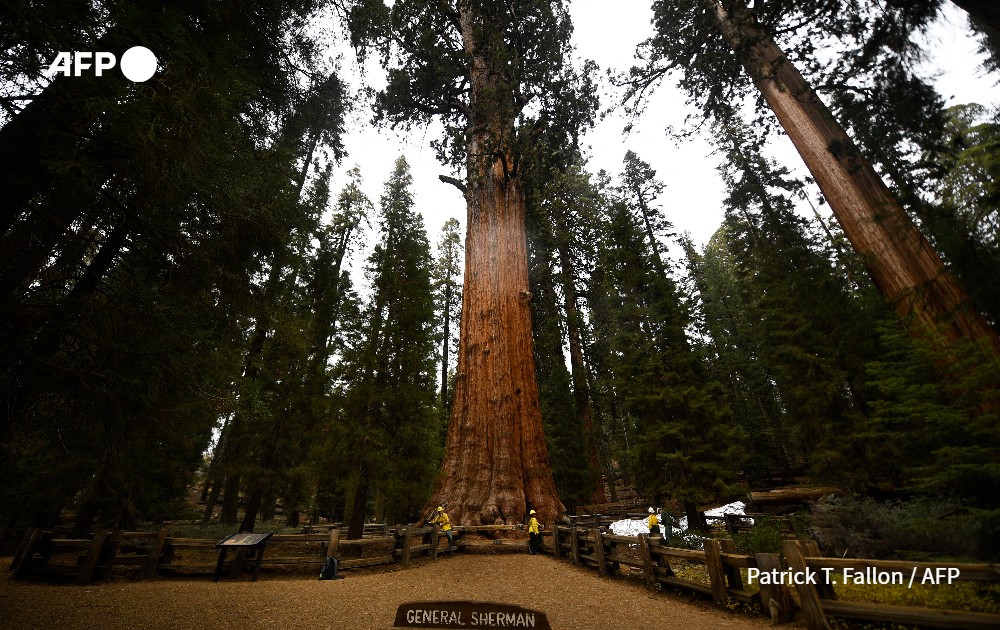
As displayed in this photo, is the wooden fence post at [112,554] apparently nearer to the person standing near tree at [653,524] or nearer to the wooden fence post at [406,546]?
the wooden fence post at [406,546]

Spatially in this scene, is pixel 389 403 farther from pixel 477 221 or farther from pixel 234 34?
pixel 234 34

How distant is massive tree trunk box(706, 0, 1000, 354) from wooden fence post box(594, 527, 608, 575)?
18.9ft

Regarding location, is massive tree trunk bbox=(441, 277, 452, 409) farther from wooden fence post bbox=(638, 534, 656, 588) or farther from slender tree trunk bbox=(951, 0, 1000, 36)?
slender tree trunk bbox=(951, 0, 1000, 36)

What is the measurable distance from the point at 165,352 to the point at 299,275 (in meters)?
11.6

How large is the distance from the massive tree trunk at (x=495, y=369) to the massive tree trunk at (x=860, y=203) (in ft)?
21.3

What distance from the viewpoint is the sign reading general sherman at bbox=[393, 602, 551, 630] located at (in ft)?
7.38

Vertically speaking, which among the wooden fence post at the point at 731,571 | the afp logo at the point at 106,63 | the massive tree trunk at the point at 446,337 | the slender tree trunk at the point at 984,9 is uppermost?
the massive tree trunk at the point at 446,337

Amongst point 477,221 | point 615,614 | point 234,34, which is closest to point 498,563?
point 615,614

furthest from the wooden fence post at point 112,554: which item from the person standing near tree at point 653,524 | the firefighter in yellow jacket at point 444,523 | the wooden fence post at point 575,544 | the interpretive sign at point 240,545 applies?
the person standing near tree at point 653,524

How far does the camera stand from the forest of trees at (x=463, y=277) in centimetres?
335

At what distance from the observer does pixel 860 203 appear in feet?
22.1

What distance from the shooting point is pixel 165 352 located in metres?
4.62

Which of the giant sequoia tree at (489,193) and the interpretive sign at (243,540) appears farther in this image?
the giant sequoia tree at (489,193)

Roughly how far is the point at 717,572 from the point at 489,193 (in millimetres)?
10591
